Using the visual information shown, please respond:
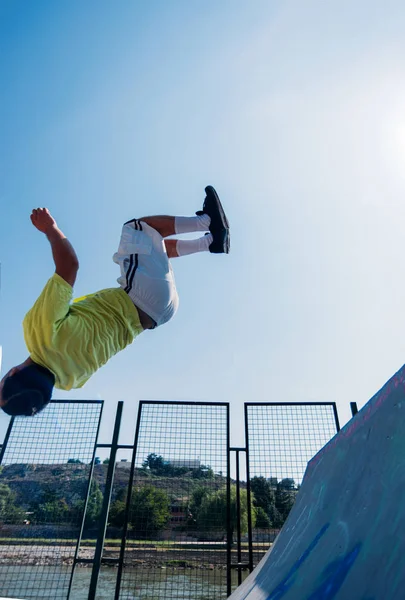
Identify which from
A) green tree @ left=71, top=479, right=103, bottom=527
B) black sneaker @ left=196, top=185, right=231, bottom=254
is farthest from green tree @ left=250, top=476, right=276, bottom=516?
black sneaker @ left=196, top=185, right=231, bottom=254

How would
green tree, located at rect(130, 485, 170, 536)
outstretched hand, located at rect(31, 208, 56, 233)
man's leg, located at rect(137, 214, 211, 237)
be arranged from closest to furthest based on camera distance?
outstretched hand, located at rect(31, 208, 56, 233), man's leg, located at rect(137, 214, 211, 237), green tree, located at rect(130, 485, 170, 536)

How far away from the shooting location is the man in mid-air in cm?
252

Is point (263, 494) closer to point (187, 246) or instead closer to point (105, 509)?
point (105, 509)

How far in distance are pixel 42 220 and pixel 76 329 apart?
2.78ft

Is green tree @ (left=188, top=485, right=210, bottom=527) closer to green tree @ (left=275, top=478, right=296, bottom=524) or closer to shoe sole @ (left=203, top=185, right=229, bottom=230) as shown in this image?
green tree @ (left=275, top=478, right=296, bottom=524)

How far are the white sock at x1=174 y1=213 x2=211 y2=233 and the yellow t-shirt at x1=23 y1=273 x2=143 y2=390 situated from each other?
0.69 metres

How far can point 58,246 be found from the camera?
2662 mm

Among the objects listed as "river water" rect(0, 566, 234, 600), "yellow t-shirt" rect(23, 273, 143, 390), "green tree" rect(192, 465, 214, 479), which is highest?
"yellow t-shirt" rect(23, 273, 143, 390)

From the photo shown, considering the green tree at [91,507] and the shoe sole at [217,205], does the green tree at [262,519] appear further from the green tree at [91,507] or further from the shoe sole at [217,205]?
the shoe sole at [217,205]

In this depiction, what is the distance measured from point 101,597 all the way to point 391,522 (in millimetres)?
3822

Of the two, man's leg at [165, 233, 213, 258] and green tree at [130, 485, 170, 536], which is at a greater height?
man's leg at [165, 233, 213, 258]

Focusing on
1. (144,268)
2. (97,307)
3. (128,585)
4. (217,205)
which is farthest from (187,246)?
(128,585)

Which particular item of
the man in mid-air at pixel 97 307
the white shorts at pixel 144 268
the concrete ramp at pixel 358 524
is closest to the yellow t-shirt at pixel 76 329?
the man in mid-air at pixel 97 307

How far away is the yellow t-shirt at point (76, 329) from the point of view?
246 centimetres
